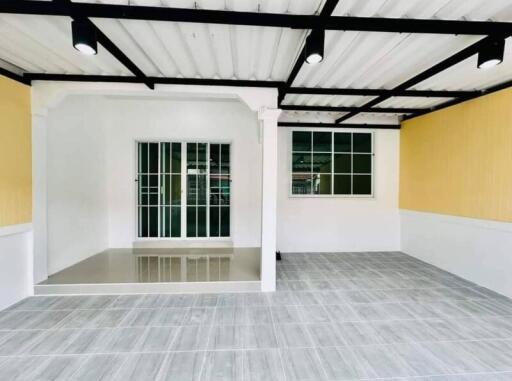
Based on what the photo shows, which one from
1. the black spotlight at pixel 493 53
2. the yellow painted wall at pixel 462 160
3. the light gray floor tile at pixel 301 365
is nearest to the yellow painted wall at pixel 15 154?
the light gray floor tile at pixel 301 365

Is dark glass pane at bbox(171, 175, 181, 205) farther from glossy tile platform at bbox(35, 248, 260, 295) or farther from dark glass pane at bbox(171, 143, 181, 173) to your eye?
glossy tile platform at bbox(35, 248, 260, 295)


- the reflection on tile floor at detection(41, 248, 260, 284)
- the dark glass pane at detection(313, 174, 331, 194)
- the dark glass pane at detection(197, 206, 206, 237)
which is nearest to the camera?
the reflection on tile floor at detection(41, 248, 260, 284)

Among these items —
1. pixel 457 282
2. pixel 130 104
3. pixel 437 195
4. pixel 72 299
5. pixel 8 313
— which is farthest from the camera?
pixel 130 104

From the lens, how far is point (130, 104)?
5309mm

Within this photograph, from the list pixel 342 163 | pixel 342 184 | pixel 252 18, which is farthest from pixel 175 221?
pixel 252 18

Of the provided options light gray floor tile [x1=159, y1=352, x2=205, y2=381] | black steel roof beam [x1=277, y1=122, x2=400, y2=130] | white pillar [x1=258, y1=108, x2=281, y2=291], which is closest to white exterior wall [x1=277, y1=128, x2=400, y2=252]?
black steel roof beam [x1=277, y1=122, x2=400, y2=130]

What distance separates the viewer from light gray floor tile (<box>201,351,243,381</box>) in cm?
201

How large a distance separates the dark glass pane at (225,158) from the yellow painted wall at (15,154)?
3.09 m

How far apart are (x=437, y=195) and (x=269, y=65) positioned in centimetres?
380

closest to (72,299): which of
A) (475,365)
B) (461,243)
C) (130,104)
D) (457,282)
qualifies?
(130,104)

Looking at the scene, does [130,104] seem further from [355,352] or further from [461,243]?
[461,243]

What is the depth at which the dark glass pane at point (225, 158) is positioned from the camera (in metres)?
5.58

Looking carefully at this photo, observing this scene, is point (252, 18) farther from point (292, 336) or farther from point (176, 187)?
point (176, 187)

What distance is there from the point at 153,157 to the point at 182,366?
14.0ft
